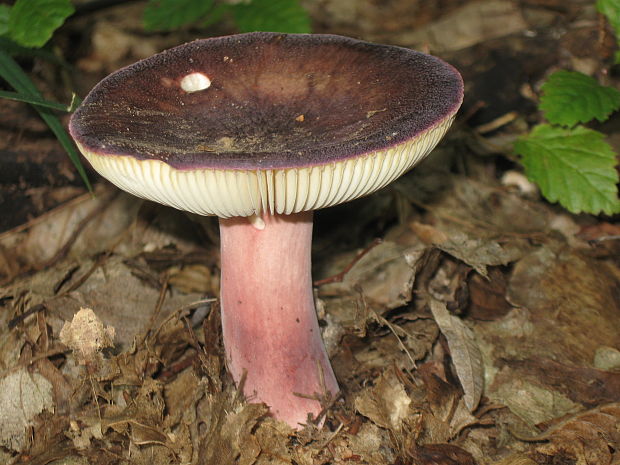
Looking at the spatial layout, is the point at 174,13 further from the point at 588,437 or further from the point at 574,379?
the point at 588,437

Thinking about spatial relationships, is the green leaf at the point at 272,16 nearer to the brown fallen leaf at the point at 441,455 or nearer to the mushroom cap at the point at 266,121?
the mushroom cap at the point at 266,121

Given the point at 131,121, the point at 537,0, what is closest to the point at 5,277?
the point at 131,121

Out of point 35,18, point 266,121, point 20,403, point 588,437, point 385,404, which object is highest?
point 35,18

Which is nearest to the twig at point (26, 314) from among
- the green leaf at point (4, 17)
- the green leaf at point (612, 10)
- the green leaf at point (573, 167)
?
the green leaf at point (4, 17)

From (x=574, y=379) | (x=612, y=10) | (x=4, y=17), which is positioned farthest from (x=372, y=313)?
(x=4, y=17)

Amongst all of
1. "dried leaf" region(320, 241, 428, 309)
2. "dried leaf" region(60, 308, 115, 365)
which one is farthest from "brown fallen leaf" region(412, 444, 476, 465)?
"dried leaf" region(60, 308, 115, 365)

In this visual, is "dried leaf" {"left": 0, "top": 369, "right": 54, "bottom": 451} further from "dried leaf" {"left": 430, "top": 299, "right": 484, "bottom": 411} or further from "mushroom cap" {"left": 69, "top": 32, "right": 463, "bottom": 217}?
"dried leaf" {"left": 430, "top": 299, "right": 484, "bottom": 411}
